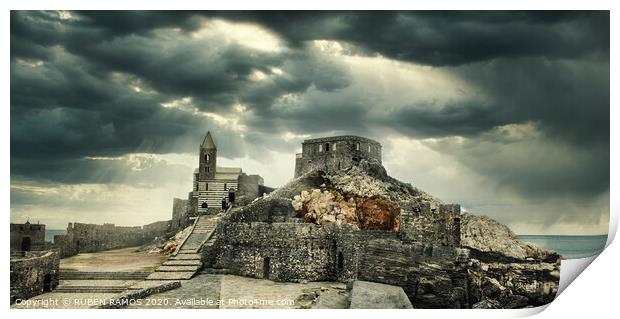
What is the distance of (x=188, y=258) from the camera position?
17.0m

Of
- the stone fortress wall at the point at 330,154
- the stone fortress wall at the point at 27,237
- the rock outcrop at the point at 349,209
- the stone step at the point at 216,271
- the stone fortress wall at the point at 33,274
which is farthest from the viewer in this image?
the stone fortress wall at the point at 330,154

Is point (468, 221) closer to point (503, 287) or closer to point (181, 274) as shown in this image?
point (503, 287)

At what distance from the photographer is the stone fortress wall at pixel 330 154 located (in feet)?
73.8

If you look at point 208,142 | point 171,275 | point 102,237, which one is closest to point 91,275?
point 171,275

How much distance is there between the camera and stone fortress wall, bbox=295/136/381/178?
22484mm

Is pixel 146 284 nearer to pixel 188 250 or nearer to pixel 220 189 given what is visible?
pixel 188 250

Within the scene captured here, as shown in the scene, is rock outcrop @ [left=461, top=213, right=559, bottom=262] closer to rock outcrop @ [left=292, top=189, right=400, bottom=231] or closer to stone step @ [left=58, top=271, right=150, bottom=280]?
rock outcrop @ [left=292, top=189, right=400, bottom=231]

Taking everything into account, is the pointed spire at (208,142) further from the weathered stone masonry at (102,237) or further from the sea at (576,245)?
the sea at (576,245)

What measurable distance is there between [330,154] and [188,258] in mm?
8968

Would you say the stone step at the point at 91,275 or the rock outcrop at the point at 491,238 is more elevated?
the rock outcrop at the point at 491,238

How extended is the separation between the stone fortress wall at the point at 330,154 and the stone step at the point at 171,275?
834cm

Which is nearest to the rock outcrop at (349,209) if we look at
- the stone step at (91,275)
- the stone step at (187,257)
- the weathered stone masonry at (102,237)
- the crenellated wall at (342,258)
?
the crenellated wall at (342,258)

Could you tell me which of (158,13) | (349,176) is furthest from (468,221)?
(158,13)

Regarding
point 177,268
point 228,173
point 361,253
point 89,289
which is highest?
point 228,173
